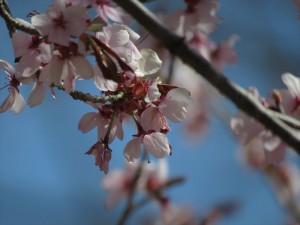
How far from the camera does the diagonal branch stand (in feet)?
3.45

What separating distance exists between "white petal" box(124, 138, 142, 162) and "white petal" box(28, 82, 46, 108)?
0.57ft

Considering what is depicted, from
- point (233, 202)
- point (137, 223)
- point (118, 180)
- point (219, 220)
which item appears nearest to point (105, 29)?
point (118, 180)

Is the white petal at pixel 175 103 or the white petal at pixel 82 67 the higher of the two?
the white petal at pixel 82 67

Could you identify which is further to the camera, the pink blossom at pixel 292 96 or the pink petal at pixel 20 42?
the pink blossom at pixel 292 96

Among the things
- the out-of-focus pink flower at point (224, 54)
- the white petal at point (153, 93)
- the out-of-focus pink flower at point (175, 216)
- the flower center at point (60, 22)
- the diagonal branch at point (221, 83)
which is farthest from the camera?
the out-of-focus pink flower at point (175, 216)

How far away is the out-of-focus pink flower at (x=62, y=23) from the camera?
2.65 feet

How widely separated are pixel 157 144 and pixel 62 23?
0.28 metres

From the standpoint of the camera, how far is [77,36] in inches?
32.3

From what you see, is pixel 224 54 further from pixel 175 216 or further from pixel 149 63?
pixel 149 63

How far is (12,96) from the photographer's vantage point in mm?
989

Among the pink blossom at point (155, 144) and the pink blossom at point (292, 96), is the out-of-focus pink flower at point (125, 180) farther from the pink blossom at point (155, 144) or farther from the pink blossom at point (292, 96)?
the pink blossom at point (155, 144)

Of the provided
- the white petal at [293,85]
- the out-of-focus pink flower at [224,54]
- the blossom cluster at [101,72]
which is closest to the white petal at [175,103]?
the blossom cluster at [101,72]

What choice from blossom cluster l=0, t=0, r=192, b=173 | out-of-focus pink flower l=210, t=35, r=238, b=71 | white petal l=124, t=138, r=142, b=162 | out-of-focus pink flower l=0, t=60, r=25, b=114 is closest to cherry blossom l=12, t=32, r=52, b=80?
blossom cluster l=0, t=0, r=192, b=173

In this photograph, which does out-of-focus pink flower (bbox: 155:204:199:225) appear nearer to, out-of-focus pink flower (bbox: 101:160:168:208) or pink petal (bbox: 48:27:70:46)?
out-of-focus pink flower (bbox: 101:160:168:208)
